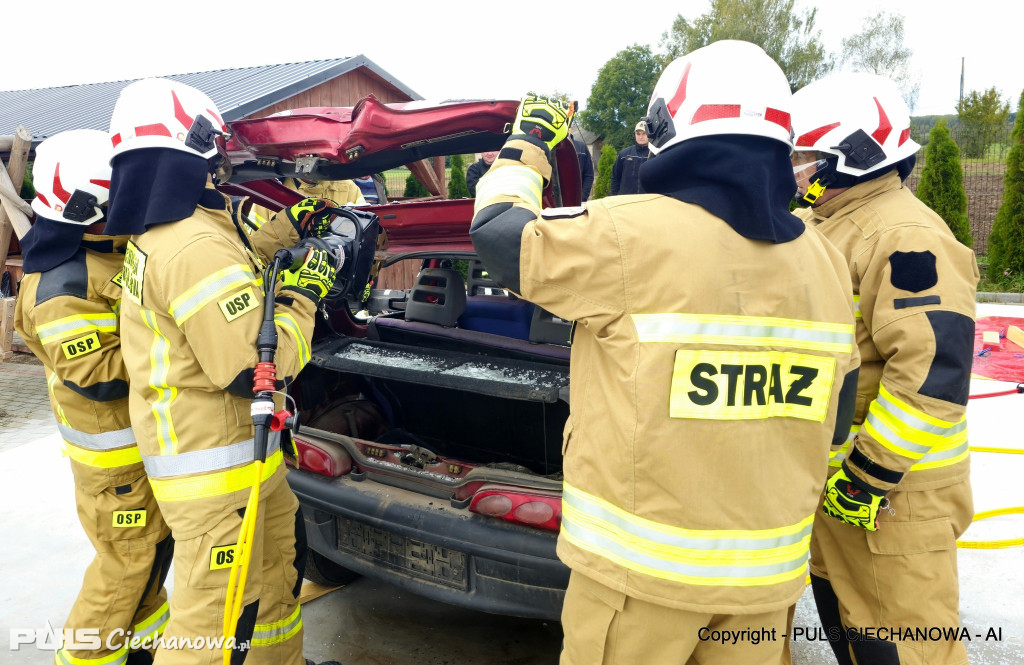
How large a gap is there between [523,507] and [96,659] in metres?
1.60

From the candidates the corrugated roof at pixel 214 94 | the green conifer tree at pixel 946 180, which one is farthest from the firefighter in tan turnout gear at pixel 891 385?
the green conifer tree at pixel 946 180

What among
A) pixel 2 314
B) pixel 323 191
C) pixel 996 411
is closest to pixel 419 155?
pixel 323 191

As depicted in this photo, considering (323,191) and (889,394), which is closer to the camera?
(889,394)

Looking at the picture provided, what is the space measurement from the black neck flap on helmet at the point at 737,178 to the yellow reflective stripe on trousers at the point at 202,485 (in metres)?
1.44

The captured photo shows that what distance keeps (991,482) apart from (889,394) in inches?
111

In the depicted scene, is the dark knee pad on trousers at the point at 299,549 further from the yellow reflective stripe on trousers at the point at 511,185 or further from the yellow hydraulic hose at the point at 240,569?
the yellow reflective stripe on trousers at the point at 511,185

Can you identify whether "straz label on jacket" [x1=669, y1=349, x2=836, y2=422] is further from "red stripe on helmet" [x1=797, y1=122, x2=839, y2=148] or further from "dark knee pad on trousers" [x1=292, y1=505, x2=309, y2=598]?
"dark knee pad on trousers" [x1=292, y1=505, x2=309, y2=598]

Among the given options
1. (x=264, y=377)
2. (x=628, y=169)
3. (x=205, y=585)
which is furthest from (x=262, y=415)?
(x=628, y=169)

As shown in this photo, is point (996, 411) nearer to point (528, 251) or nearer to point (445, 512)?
point (445, 512)

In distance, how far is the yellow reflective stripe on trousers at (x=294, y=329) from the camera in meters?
2.09

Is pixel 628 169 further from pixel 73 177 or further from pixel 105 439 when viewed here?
pixel 105 439

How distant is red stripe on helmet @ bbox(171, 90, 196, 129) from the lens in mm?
2025

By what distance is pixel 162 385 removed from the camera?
1.97 meters

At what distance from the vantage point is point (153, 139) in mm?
1967
